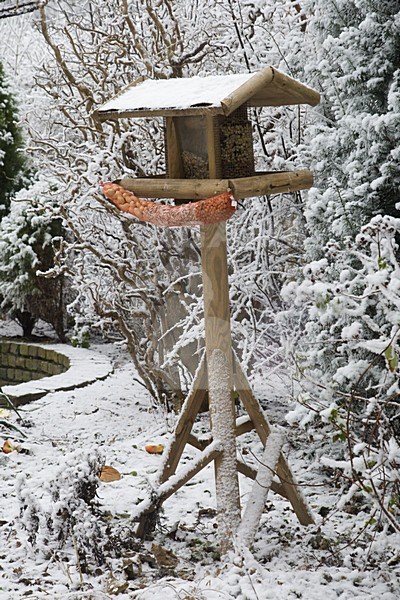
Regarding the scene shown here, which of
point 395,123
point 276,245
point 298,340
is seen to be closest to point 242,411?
point 298,340

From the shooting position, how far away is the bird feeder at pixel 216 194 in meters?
3.61

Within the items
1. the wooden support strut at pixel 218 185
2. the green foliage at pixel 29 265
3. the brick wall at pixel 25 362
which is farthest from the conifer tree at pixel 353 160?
the green foliage at pixel 29 265

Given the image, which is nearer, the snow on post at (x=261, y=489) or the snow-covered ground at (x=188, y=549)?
the snow-covered ground at (x=188, y=549)

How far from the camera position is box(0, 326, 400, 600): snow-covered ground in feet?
11.5

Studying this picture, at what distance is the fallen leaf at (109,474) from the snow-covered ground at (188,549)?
0.13 ft

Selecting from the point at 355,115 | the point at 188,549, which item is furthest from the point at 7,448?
the point at 355,115

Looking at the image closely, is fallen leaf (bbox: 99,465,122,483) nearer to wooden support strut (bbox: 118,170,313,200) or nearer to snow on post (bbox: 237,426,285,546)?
snow on post (bbox: 237,426,285,546)

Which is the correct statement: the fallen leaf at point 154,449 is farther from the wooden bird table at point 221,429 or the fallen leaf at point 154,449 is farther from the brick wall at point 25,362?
the brick wall at point 25,362

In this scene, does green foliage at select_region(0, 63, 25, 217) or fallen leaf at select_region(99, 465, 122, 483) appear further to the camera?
green foliage at select_region(0, 63, 25, 217)

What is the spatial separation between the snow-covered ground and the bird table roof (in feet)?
5.35

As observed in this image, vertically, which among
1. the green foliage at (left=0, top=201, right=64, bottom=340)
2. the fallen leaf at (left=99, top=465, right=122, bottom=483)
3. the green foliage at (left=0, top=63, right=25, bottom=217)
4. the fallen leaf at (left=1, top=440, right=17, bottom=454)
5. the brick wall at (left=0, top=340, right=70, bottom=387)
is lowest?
the fallen leaf at (left=99, top=465, right=122, bottom=483)

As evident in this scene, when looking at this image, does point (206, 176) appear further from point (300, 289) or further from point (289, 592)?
point (289, 592)

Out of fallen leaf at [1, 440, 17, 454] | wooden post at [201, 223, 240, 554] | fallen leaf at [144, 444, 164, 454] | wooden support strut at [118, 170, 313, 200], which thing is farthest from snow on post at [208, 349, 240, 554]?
fallen leaf at [1, 440, 17, 454]

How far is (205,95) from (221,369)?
47.3 inches
